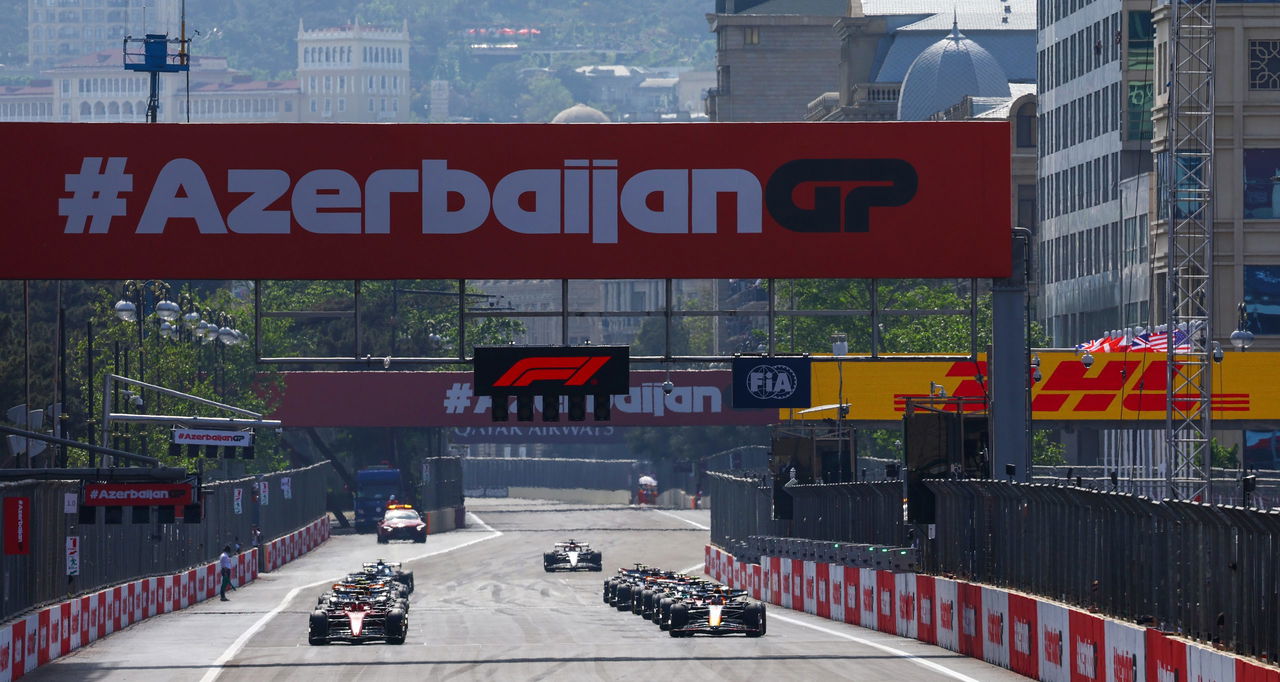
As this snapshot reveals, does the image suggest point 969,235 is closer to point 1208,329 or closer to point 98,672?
point 98,672

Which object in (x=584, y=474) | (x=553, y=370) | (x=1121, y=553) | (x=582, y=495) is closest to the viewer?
(x=1121, y=553)

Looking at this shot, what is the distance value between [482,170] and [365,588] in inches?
440

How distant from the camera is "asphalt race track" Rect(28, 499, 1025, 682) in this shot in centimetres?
3219

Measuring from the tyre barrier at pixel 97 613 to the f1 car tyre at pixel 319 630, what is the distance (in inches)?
165

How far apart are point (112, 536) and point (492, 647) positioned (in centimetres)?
1330

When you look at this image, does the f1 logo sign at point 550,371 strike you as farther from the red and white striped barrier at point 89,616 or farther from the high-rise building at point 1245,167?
the high-rise building at point 1245,167

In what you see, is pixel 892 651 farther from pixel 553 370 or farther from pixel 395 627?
pixel 395 627

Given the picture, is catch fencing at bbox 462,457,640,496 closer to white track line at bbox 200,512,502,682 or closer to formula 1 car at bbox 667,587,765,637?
white track line at bbox 200,512,502,682

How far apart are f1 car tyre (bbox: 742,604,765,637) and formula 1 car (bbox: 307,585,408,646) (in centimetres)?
603

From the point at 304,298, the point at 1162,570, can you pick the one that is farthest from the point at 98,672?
the point at 304,298

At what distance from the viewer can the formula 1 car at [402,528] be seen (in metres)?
105

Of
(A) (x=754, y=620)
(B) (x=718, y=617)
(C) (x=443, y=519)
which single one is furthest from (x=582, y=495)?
(A) (x=754, y=620)

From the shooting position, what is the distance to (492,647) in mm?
38188

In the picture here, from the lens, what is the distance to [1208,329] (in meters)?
60.5
